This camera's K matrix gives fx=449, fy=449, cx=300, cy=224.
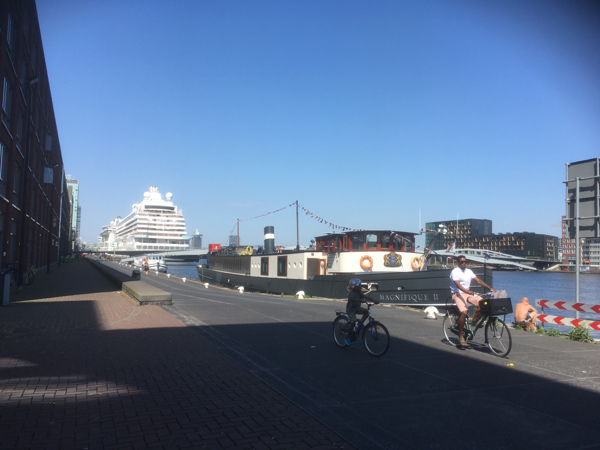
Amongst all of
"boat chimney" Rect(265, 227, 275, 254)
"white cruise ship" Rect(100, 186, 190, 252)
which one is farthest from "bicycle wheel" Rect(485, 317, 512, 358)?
"white cruise ship" Rect(100, 186, 190, 252)

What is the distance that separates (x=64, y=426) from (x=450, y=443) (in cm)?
372

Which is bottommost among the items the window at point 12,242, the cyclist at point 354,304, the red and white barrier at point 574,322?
the red and white barrier at point 574,322

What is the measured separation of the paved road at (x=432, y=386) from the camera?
14.5 ft

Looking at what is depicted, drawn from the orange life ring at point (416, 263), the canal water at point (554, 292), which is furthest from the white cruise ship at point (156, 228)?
the orange life ring at point (416, 263)

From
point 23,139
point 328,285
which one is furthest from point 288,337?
point 23,139

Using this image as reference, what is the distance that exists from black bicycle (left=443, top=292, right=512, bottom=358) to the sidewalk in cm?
434

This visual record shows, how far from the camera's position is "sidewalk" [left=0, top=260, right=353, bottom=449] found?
4.18 metres

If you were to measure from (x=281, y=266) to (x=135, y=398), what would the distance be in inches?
972

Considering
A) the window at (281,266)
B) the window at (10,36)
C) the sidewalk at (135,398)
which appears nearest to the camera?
the sidewalk at (135,398)

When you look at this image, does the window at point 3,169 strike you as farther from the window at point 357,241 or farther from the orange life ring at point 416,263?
the orange life ring at point 416,263

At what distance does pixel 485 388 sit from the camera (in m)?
5.97

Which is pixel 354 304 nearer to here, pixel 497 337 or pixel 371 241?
pixel 497 337

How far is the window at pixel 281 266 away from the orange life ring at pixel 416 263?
9278mm

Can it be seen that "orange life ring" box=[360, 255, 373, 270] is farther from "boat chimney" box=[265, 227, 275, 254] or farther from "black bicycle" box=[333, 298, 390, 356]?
"boat chimney" box=[265, 227, 275, 254]
